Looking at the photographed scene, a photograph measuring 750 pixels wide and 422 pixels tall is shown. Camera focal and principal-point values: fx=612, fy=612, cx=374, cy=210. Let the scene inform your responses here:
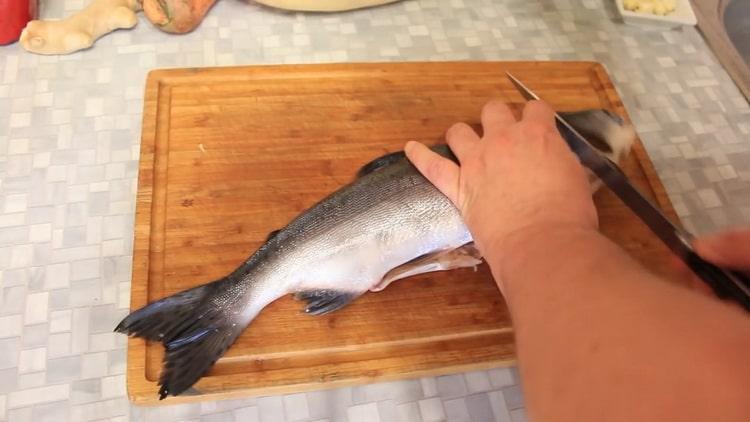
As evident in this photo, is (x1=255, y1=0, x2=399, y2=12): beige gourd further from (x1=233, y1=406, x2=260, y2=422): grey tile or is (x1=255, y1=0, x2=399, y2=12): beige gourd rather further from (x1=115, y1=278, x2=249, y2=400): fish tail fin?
(x1=233, y1=406, x2=260, y2=422): grey tile

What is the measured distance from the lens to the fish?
0.74 meters

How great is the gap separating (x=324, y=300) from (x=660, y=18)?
1.01 meters

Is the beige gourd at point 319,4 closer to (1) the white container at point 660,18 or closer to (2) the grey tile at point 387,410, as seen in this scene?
(1) the white container at point 660,18

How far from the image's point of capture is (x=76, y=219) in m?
0.93

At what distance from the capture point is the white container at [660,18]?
132cm

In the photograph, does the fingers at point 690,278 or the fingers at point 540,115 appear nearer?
the fingers at point 690,278

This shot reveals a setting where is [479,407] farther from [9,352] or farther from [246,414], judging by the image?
[9,352]

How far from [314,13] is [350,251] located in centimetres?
65

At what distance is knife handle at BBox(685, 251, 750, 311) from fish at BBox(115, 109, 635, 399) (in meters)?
0.29

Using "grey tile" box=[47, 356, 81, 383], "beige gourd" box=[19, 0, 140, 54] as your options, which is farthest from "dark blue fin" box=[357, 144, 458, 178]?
"beige gourd" box=[19, 0, 140, 54]

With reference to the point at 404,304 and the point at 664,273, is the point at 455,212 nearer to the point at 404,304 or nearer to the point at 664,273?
the point at 404,304

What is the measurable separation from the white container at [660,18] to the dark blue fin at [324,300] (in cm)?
94

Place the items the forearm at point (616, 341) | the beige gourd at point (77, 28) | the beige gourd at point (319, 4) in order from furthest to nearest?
the beige gourd at point (319, 4)
the beige gourd at point (77, 28)
the forearm at point (616, 341)

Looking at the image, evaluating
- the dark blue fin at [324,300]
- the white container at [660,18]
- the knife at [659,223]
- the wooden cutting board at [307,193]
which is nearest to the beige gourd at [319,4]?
the wooden cutting board at [307,193]
